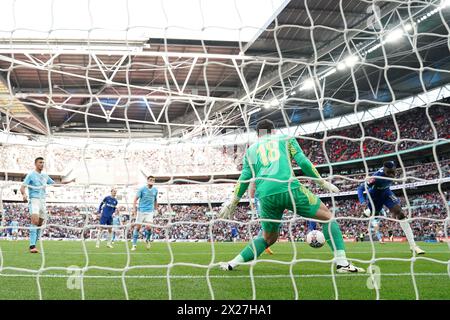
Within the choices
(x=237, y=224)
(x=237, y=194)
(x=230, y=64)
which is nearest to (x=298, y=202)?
(x=237, y=194)

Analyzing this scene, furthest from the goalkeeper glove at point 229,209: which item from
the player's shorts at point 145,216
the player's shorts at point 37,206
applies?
the player's shorts at point 145,216

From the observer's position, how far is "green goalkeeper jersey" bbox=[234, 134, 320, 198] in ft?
14.4

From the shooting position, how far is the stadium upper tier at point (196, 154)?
101 feet

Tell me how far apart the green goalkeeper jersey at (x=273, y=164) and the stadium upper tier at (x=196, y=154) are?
26.6 metres

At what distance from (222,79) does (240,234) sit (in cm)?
1199

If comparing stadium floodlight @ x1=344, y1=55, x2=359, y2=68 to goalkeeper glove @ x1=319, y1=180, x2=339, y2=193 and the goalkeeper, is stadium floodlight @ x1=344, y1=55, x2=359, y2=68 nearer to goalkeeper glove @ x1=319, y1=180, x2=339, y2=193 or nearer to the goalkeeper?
the goalkeeper

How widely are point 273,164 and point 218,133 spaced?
2411 cm

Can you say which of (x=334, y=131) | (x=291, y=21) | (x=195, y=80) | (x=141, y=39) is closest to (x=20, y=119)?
(x=195, y=80)

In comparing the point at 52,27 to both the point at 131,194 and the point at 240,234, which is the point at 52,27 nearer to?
the point at 240,234

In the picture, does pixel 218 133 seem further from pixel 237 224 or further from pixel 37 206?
pixel 37 206

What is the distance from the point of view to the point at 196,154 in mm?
39156

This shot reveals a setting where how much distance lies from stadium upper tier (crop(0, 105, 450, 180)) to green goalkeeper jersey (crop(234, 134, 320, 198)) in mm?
26600

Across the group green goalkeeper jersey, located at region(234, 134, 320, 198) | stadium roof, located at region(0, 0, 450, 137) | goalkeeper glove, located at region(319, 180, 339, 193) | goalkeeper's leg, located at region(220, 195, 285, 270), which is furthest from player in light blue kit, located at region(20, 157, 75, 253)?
goalkeeper glove, located at region(319, 180, 339, 193)

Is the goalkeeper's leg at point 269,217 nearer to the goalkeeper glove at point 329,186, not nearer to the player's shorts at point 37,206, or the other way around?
the goalkeeper glove at point 329,186
